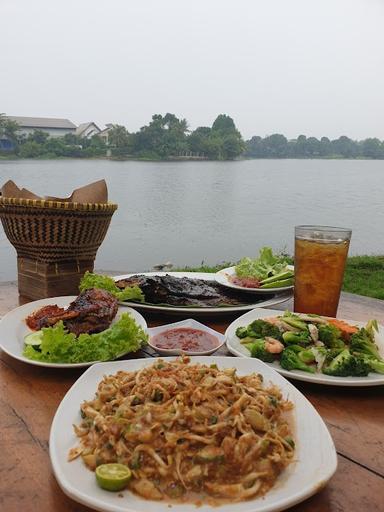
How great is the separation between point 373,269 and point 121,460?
9.13 m

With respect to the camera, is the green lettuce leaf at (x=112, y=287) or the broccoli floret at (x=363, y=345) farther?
the green lettuce leaf at (x=112, y=287)

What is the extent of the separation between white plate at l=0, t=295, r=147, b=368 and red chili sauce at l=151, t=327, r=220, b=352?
4.7 inches

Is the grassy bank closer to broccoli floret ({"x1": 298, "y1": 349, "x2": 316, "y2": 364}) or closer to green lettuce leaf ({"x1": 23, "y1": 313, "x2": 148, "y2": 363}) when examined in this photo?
broccoli floret ({"x1": 298, "y1": 349, "x2": 316, "y2": 364})

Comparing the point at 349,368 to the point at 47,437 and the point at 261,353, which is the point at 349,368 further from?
the point at 47,437

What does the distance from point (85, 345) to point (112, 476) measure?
0.83m

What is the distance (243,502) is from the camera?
108 centimetres

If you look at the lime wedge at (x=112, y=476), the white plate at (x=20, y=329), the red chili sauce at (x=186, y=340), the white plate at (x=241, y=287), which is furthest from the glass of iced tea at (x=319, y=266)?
the lime wedge at (x=112, y=476)

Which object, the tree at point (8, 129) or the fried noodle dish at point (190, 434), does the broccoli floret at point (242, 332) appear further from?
the tree at point (8, 129)

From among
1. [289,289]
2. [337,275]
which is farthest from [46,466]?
[289,289]

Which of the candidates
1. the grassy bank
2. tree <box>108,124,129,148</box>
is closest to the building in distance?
tree <box>108,124,129,148</box>

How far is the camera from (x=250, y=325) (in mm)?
2076

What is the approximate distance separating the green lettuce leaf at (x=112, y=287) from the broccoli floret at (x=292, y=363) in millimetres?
997

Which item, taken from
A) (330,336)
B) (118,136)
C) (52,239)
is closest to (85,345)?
(330,336)

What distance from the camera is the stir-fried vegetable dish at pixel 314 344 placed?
5.70ft
